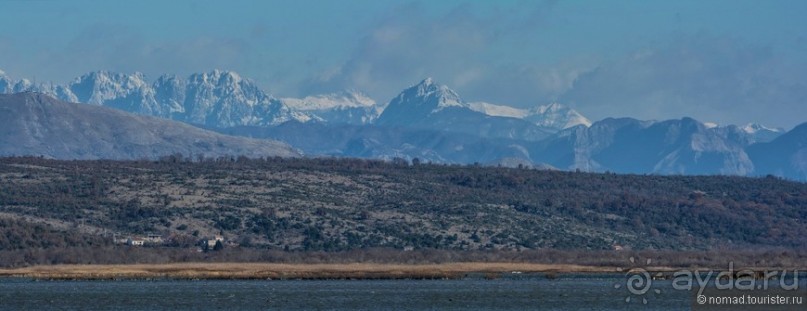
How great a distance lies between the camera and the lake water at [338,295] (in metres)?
112

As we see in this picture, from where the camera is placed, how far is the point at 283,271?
17112cm

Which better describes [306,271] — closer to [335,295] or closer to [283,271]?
[283,271]

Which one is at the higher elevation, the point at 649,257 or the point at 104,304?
the point at 649,257

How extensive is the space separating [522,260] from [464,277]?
32780 millimetres

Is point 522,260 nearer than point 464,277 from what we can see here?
No

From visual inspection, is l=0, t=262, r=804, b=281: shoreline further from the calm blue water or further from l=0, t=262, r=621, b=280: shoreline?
the calm blue water

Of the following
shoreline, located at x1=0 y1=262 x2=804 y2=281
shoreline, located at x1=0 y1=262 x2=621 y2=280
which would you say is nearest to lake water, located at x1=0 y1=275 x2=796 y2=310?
shoreline, located at x1=0 y1=262 x2=804 y2=281

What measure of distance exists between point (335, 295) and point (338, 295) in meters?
0.27

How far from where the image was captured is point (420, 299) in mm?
120438

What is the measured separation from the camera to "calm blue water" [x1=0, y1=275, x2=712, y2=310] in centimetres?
11181

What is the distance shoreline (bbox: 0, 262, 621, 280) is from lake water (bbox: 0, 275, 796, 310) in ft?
19.3

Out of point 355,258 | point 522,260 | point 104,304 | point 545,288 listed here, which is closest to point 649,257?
point 522,260

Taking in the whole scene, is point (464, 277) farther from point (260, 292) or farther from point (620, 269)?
point (260, 292)

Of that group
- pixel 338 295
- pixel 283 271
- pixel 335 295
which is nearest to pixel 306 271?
pixel 283 271
